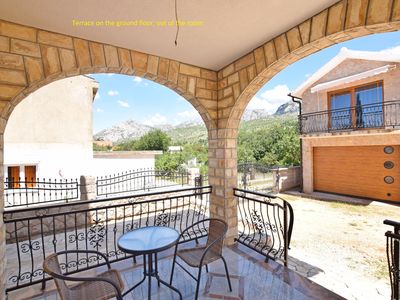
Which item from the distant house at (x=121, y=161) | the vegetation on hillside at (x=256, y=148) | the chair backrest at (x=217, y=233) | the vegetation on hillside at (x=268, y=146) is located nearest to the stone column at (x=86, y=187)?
the distant house at (x=121, y=161)

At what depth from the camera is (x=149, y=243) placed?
2.34 m

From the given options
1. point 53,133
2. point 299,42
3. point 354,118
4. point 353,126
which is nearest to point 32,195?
point 53,133

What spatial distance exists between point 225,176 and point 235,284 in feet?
5.21

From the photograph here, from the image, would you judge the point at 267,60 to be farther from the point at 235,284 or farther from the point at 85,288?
the point at 85,288

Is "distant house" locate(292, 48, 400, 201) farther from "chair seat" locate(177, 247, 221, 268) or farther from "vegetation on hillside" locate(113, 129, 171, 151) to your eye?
"vegetation on hillside" locate(113, 129, 171, 151)

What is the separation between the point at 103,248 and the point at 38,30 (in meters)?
3.81

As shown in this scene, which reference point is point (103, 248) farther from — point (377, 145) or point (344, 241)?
point (377, 145)

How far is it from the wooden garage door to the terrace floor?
291 inches

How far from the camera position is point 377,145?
7.90 m

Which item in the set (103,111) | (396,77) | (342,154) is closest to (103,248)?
(342,154)

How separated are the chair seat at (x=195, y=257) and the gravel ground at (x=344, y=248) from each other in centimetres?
161

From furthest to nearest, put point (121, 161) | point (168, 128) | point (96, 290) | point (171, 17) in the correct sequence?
1. point (168, 128)
2. point (121, 161)
3. point (171, 17)
4. point (96, 290)

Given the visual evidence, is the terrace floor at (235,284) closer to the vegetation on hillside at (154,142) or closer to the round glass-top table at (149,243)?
the round glass-top table at (149,243)

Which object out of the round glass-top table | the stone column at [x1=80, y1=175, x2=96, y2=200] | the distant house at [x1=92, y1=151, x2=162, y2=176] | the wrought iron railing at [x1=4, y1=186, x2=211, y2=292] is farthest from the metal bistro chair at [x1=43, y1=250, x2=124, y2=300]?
the distant house at [x1=92, y1=151, x2=162, y2=176]
